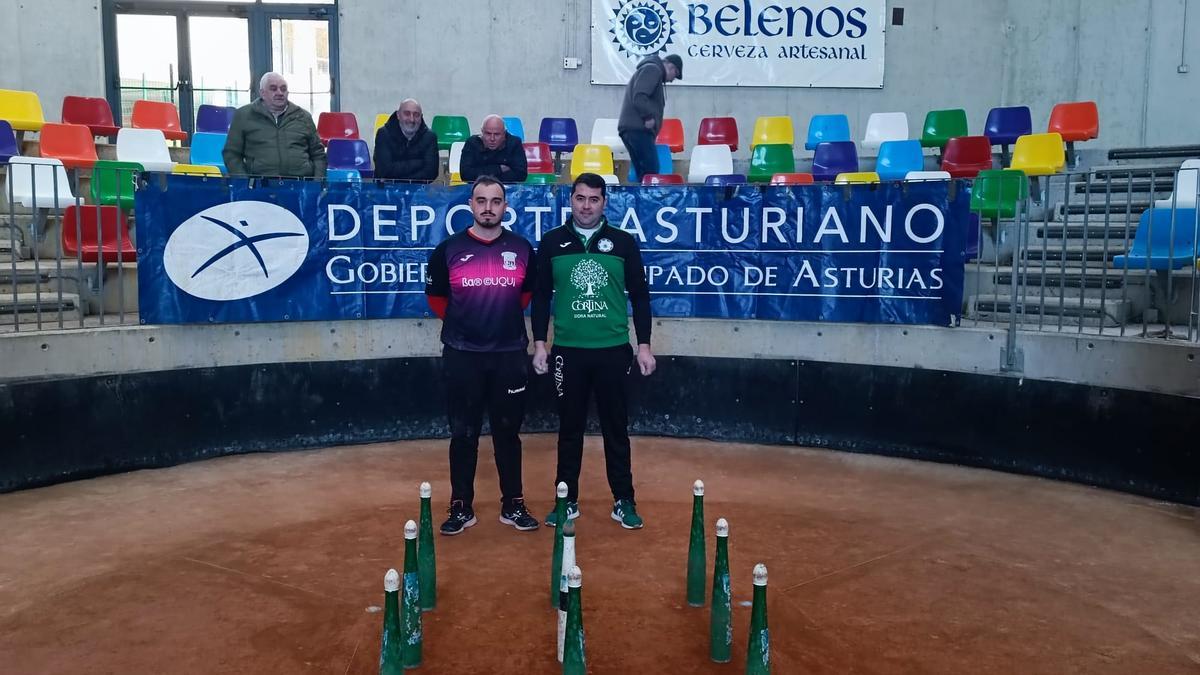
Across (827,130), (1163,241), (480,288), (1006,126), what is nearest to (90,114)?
(480,288)

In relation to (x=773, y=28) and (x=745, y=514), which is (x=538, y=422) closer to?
(x=745, y=514)

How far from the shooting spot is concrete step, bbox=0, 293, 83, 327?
8.62 metres

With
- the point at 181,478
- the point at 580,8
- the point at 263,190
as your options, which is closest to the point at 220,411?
the point at 181,478

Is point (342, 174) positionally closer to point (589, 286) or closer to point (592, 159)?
point (592, 159)

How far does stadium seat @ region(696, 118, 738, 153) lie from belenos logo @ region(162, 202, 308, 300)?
27.2ft

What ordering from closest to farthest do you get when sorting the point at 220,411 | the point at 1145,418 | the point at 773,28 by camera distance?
the point at 1145,418, the point at 220,411, the point at 773,28

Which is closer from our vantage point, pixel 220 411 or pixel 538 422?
pixel 220 411

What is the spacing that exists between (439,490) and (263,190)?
328cm

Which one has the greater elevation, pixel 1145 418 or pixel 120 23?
pixel 120 23

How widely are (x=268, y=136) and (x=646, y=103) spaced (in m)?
4.39

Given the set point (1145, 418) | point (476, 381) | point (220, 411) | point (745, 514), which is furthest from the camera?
point (220, 411)

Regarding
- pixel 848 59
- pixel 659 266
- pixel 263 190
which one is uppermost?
pixel 848 59

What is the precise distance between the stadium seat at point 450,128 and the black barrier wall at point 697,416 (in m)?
6.65

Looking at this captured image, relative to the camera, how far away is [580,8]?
16.6 m
